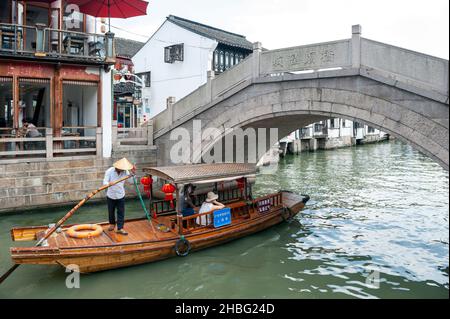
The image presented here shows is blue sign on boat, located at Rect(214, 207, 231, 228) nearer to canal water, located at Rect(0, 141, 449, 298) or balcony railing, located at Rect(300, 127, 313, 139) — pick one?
canal water, located at Rect(0, 141, 449, 298)

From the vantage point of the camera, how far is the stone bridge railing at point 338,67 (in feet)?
27.9

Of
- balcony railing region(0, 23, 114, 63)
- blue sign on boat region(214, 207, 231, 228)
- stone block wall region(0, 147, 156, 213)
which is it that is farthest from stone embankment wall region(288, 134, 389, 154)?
blue sign on boat region(214, 207, 231, 228)

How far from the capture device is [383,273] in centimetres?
842

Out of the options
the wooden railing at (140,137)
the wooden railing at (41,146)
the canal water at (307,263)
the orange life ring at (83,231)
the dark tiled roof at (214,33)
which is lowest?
the canal water at (307,263)

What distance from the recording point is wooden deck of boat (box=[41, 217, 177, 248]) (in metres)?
8.06

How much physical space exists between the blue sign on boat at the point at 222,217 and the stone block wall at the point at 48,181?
590cm

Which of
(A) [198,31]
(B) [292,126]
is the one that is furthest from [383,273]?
(A) [198,31]

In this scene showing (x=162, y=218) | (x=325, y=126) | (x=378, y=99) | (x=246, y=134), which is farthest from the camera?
(x=325, y=126)

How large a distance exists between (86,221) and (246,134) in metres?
6.55

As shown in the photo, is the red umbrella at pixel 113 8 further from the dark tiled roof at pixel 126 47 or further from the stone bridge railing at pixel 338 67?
the dark tiled roof at pixel 126 47

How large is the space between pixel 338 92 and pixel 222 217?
4381 mm

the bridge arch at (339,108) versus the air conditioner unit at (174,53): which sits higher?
the air conditioner unit at (174,53)

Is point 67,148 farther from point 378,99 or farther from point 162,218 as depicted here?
point 378,99

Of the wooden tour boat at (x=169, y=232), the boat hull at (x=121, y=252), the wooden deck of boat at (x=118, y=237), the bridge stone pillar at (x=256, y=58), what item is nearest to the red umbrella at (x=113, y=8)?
the bridge stone pillar at (x=256, y=58)
